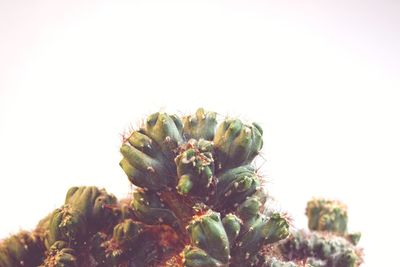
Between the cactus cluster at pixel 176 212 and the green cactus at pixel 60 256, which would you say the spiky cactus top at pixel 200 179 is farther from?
the green cactus at pixel 60 256

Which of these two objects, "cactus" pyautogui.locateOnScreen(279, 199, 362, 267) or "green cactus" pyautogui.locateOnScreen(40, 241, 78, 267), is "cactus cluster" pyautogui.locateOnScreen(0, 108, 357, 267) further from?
"cactus" pyautogui.locateOnScreen(279, 199, 362, 267)

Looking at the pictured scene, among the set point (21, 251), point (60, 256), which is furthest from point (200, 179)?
point (21, 251)

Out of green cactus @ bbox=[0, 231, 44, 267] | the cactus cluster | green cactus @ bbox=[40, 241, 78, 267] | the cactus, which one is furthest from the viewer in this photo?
the cactus

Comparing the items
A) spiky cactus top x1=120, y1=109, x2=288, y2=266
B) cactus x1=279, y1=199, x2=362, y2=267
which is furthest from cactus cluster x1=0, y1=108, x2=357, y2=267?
cactus x1=279, y1=199, x2=362, y2=267

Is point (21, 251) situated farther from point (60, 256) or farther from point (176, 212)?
point (176, 212)

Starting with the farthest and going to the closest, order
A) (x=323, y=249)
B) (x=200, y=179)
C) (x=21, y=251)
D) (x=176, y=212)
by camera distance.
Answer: (x=323, y=249) < (x=21, y=251) < (x=176, y=212) < (x=200, y=179)

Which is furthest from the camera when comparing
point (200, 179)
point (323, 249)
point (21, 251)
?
point (323, 249)

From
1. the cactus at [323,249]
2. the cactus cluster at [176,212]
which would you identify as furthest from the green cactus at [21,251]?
the cactus at [323,249]

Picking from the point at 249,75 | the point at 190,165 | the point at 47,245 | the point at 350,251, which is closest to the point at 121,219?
the point at 47,245

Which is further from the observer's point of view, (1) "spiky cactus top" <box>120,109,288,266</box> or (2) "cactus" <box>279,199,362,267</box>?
(2) "cactus" <box>279,199,362,267</box>
